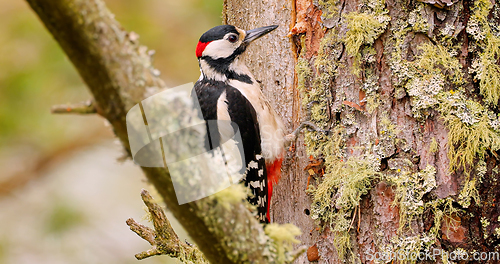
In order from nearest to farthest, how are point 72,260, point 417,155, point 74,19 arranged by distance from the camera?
point 74,19, point 417,155, point 72,260

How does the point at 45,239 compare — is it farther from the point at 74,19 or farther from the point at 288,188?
the point at 74,19

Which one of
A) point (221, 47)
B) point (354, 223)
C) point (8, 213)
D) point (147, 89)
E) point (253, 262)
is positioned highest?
point (221, 47)

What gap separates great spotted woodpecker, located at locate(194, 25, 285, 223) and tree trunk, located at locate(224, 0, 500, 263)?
9.2 inches

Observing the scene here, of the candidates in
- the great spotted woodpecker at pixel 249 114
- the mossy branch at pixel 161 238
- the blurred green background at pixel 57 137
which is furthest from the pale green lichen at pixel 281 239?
the blurred green background at pixel 57 137

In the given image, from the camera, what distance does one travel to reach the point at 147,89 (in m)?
0.76

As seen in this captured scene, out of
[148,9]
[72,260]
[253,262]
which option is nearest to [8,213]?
[72,260]

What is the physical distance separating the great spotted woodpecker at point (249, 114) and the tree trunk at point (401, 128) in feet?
0.77

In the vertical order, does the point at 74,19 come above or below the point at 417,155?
above

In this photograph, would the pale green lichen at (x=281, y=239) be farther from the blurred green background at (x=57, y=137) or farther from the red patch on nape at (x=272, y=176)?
the blurred green background at (x=57, y=137)

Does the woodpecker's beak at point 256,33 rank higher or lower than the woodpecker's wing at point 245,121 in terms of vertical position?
higher

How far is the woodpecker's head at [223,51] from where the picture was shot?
6.45 ft

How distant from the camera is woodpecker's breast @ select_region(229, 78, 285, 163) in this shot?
6.13 feet

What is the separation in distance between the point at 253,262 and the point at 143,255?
2.16ft

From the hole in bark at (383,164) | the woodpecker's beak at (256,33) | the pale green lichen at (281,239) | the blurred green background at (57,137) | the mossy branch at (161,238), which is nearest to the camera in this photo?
the pale green lichen at (281,239)
